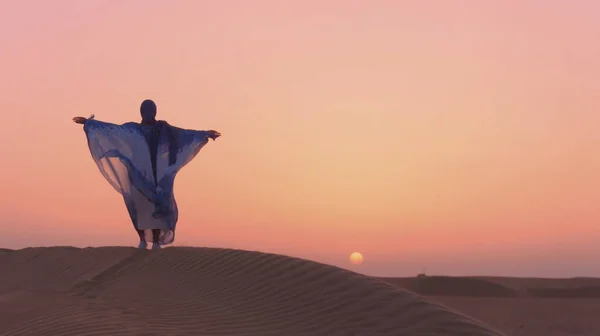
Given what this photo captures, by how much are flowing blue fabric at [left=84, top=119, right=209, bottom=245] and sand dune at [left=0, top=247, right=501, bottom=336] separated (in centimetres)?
72

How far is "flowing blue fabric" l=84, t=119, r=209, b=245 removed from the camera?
11.5 meters

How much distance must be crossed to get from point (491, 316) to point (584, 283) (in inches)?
393

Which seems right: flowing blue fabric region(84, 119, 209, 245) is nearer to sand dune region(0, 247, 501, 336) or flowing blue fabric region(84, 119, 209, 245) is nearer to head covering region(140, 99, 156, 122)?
head covering region(140, 99, 156, 122)

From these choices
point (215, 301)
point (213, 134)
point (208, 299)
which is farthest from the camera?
point (213, 134)

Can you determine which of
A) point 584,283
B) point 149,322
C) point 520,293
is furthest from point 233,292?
point 584,283

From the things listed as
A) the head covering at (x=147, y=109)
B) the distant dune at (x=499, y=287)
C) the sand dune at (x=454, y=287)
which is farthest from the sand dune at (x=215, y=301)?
the distant dune at (x=499, y=287)

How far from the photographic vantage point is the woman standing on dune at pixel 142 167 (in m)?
11.5

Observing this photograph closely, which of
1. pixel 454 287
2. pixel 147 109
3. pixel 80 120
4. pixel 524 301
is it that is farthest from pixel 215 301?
pixel 454 287

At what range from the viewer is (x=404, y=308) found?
6.60 metres

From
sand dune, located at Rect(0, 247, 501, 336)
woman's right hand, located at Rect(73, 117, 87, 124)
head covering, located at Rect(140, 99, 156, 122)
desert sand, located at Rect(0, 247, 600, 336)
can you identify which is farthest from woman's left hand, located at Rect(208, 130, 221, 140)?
desert sand, located at Rect(0, 247, 600, 336)

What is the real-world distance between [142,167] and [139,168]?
5 centimetres

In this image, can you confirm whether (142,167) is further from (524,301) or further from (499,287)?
(499,287)

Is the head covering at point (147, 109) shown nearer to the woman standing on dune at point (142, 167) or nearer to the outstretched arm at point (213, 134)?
the woman standing on dune at point (142, 167)

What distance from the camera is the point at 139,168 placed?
11469 mm
